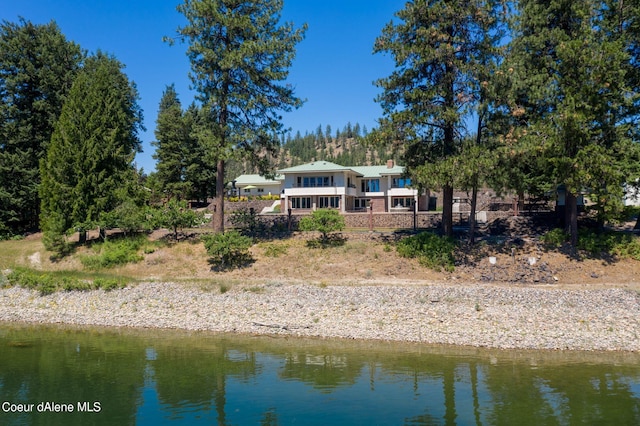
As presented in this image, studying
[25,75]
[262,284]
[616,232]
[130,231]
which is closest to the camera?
[262,284]

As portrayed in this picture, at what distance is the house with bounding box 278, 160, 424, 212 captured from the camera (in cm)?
4981

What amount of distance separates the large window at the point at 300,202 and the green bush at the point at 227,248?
83.0 ft

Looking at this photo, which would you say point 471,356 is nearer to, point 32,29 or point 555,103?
point 555,103

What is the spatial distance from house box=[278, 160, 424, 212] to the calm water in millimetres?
34423

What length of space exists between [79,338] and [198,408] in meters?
8.81

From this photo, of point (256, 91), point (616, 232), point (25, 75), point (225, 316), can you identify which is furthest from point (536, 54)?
point (25, 75)

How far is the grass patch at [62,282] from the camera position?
2239 centimetres

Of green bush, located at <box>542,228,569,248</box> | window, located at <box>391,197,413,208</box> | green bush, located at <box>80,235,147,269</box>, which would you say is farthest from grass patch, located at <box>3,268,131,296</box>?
window, located at <box>391,197,413,208</box>

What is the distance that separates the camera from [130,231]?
98.3 ft

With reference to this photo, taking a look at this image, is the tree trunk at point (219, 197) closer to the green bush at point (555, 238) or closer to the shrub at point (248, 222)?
the shrub at point (248, 222)

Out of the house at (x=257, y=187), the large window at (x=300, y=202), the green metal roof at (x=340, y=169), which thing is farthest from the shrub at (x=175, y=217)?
the house at (x=257, y=187)

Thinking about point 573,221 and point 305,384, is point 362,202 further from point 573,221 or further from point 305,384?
point 305,384

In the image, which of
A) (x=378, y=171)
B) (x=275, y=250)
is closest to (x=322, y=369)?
(x=275, y=250)

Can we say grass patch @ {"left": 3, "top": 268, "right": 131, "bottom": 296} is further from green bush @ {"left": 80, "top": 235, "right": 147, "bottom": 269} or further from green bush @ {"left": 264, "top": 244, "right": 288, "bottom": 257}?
green bush @ {"left": 264, "top": 244, "right": 288, "bottom": 257}
